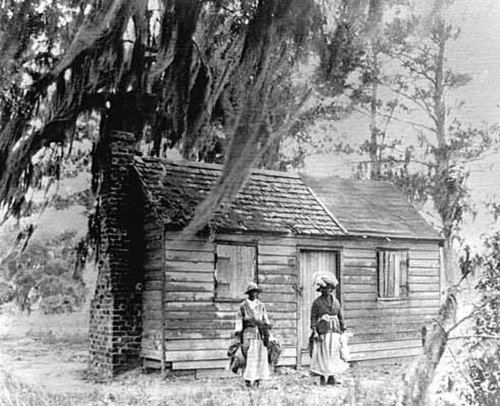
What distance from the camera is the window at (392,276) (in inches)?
192

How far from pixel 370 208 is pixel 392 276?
461mm

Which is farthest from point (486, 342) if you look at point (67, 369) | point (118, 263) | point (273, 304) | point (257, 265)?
point (118, 263)

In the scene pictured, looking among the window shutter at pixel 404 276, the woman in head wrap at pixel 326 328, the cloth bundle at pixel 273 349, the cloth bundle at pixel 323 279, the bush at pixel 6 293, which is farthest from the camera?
the window shutter at pixel 404 276

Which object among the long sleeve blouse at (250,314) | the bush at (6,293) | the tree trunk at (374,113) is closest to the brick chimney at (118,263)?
the bush at (6,293)

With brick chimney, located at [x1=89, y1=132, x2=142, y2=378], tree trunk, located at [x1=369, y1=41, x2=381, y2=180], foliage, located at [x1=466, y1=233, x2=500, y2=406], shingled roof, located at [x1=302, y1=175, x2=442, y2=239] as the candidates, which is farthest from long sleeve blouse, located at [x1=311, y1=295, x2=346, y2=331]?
brick chimney, located at [x1=89, y1=132, x2=142, y2=378]

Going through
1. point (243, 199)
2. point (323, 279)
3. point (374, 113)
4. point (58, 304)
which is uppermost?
point (374, 113)

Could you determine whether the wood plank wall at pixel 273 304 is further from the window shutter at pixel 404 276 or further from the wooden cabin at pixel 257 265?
the window shutter at pixel 404 276

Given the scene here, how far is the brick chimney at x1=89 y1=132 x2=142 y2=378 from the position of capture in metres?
4.59

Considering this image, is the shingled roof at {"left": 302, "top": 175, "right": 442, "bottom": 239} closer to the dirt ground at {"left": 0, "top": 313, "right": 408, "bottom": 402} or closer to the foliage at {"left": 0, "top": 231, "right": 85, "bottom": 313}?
the dirt ground at {"left": 0, "top": 313, "right": 408, "bottom": 402}

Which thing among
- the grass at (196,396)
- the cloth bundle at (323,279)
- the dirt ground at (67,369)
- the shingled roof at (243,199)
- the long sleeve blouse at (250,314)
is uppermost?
the shingled roof at (243,199)

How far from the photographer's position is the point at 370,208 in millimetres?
4938

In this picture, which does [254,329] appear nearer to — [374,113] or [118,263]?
[118,263]

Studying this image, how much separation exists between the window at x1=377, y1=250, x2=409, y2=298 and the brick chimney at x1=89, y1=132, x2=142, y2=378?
1.52 meters

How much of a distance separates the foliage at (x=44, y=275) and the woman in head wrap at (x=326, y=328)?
4.53ft
